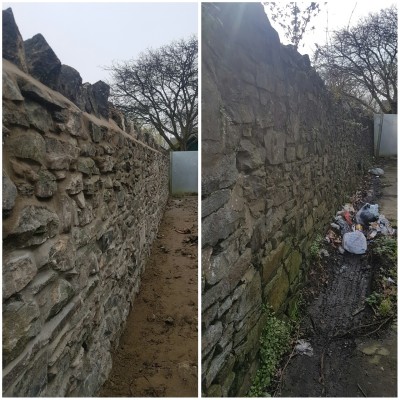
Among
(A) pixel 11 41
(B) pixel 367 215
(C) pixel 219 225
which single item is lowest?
(B) pixel 367 215

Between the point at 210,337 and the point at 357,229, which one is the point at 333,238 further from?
the point at 210,337

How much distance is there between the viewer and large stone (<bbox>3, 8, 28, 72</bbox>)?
116cm

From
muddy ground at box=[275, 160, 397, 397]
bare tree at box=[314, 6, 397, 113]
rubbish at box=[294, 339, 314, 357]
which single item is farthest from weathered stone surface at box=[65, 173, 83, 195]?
bare tree at box=[314, 6, 397, 113]

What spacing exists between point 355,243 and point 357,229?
0.53 meters

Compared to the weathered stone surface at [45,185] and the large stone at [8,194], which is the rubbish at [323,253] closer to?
the weathered stone surface at [45,185]

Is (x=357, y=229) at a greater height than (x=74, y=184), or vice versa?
(x=74, y=184)

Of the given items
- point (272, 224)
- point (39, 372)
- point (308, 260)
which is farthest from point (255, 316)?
point (308, 260)

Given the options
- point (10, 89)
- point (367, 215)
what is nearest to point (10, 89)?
point (10, 89)

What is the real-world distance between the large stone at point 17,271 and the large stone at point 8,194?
15 cm

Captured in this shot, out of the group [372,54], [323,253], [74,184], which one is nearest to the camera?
[74,184]

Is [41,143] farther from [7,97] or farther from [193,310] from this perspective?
[193,310]

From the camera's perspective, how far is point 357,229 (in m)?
4.12

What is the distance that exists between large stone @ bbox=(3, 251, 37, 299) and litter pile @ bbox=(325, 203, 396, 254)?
3366 millimetres

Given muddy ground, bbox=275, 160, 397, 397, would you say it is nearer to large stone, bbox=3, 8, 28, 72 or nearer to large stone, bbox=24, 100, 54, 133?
large stone, bbox=24, 100, 54, 133
